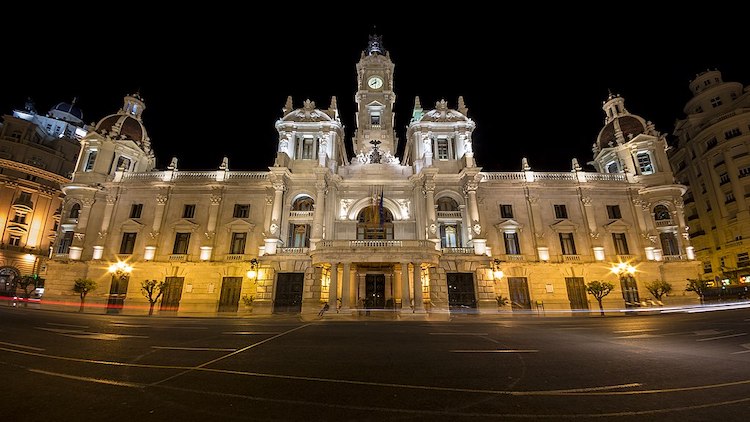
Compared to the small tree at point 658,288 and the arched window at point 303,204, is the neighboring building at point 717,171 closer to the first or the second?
the small tree at point 658,288

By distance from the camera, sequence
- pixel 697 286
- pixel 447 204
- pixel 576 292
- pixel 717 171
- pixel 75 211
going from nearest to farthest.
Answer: pixel 697 286 → pixel 576 292 → pixel 447 204 → pixel 75 211 → pixel 717 171

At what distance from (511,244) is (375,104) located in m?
26.1

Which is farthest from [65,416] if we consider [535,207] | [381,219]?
[535,207]

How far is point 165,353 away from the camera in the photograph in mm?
8906

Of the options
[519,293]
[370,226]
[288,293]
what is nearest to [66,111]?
[288,293]

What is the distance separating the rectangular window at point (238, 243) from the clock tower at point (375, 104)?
59.7 feet

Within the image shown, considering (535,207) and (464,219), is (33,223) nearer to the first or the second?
(464,219)

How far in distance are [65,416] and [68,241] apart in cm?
4233

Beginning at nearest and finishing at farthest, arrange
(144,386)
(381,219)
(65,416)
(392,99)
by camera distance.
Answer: (65,416) < (144,386) < (381,219) < (392,99)

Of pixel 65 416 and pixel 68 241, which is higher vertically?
pixel 68 241

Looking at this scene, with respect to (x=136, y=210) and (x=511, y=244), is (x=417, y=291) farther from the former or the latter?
(x=136, y=210)

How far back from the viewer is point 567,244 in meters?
34.5

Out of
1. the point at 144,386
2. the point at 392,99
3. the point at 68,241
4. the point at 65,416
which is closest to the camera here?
the point at 65,416

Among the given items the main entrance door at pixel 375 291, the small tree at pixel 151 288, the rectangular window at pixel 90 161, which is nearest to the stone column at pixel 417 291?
the main entrance door at pixel 375 291
